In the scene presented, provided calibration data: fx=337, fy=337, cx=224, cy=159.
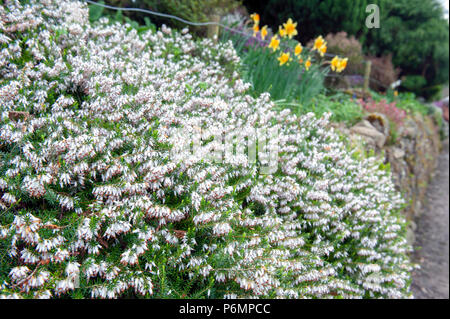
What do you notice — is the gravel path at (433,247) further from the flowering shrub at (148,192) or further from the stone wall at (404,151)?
the flowering shrub at (148,192)

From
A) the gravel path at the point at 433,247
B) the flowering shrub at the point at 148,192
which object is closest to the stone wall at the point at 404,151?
the gravel path at the point at 433,247

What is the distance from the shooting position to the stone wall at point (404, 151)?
5.16m

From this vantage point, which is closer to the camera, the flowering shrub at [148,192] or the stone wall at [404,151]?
the flowering shrub at [148,192]

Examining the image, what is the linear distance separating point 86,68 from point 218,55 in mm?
2009

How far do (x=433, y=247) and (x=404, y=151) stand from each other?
5.96 ft

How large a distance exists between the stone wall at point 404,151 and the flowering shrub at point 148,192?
1805 millimetres

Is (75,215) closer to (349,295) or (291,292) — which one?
(291,292)

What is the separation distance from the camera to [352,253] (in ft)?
9.97

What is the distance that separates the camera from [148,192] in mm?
2039

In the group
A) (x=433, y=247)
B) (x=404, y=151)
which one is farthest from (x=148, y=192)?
(x=404, y=151)

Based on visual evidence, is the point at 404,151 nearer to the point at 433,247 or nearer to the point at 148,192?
the point at 433,247

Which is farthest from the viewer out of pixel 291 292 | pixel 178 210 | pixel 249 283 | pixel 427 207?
pixel 427 207

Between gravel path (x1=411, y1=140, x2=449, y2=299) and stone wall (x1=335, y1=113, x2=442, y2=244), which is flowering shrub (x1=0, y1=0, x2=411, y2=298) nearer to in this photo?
gravel path (x1=411, y1=140, x2=449, y2=299)

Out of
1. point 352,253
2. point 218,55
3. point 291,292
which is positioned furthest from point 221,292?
point 218,55
